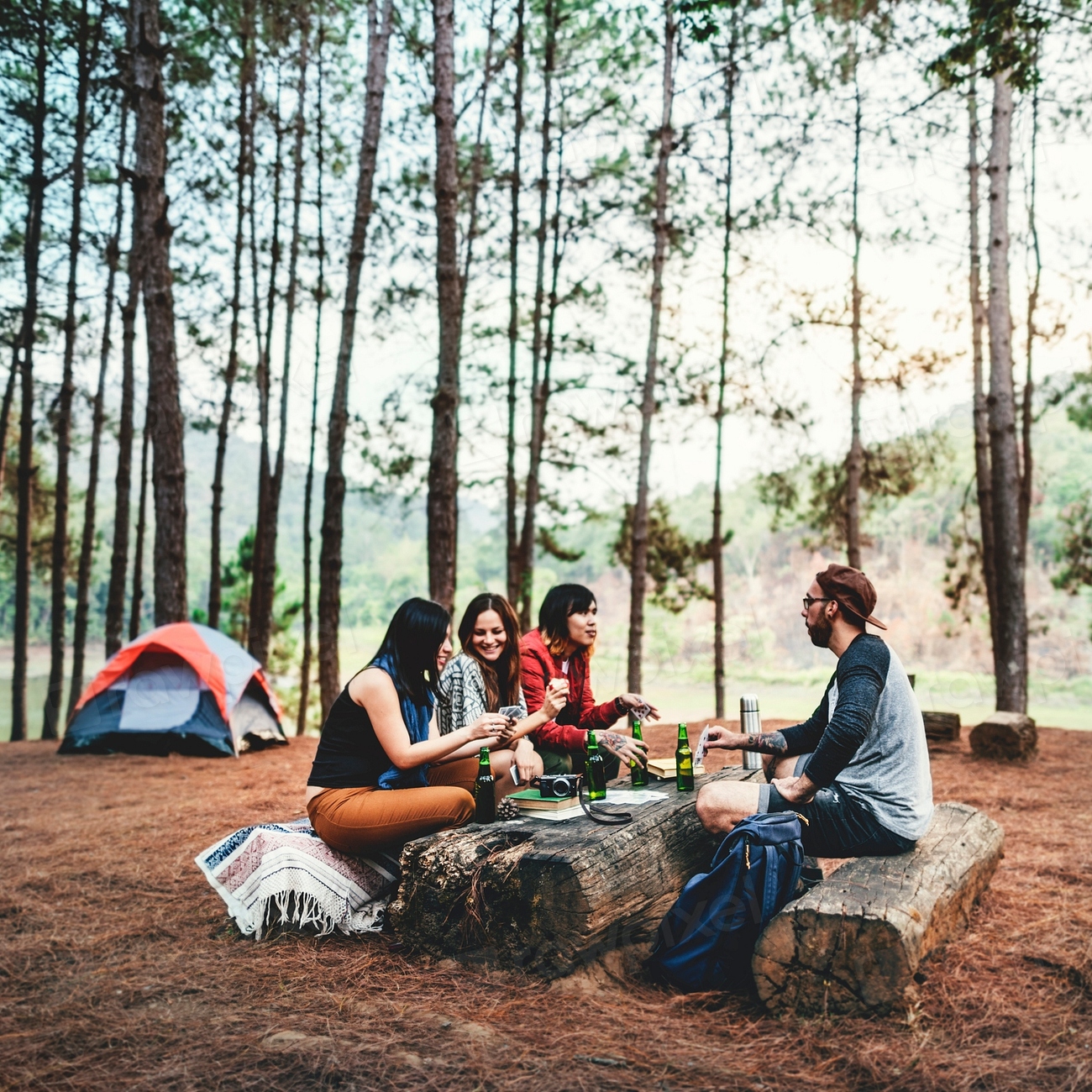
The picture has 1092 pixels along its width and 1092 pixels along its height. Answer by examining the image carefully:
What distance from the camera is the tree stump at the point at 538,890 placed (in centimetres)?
297

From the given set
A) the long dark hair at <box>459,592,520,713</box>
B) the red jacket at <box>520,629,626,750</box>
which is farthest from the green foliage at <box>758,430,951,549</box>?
the long dark hair at <box>459,592,520,713</box>

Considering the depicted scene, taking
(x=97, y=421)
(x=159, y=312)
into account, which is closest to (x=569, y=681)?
(x=159, y=312)

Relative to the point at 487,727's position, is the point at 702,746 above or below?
below

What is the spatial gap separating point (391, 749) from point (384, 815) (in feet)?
0.81

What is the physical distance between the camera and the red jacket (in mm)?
4480

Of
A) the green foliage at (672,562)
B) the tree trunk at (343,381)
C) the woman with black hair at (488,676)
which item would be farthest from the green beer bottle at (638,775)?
the green foliage at (672,562)

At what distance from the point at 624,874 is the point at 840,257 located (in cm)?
978

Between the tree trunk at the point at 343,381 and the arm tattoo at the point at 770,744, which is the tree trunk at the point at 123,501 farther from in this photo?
the arm tattoo at the point at 770,744

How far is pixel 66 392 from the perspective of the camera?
11.4 meters

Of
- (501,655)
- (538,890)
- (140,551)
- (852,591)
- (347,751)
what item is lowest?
(538,890)

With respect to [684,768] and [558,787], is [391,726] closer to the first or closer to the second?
[558,787]

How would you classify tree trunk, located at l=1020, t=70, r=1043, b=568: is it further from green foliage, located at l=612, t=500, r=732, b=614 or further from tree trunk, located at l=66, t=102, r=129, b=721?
tree trunk, located at l=66, t=102, r=129, b=721

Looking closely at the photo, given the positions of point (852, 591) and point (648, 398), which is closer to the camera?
point (852, 591)

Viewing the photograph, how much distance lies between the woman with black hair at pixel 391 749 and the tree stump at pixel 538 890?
0.16 metres
